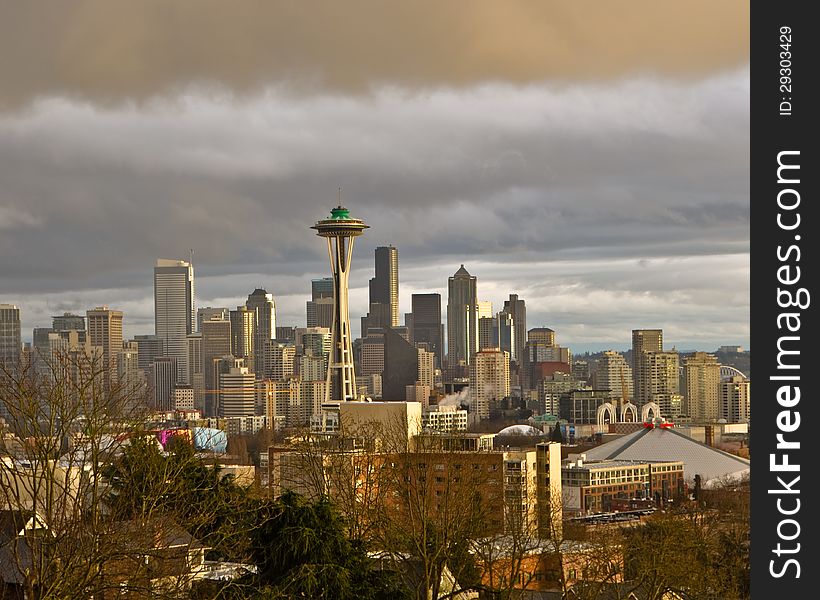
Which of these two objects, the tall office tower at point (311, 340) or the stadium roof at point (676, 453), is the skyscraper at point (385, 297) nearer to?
the tall office tower at point (311, 340)

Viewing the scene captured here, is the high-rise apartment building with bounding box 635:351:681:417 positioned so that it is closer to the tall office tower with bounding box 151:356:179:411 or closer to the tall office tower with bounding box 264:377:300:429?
the tall office tower with bounding box 264:377:300:429

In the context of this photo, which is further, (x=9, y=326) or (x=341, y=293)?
(x=9, y=326)

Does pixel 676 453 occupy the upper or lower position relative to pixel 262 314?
lower

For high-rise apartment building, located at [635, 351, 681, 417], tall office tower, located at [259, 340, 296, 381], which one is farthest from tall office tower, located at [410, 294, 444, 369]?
high-rise apartment building, located at [635, 351, 681, 417]

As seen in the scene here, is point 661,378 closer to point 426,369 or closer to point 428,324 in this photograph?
point 426,369

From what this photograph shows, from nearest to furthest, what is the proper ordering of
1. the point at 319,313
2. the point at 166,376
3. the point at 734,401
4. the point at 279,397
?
the point at 734,401
the point at 279,397
the point at 166,376
the point at 319,313

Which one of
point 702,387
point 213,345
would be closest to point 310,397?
point 213,345
